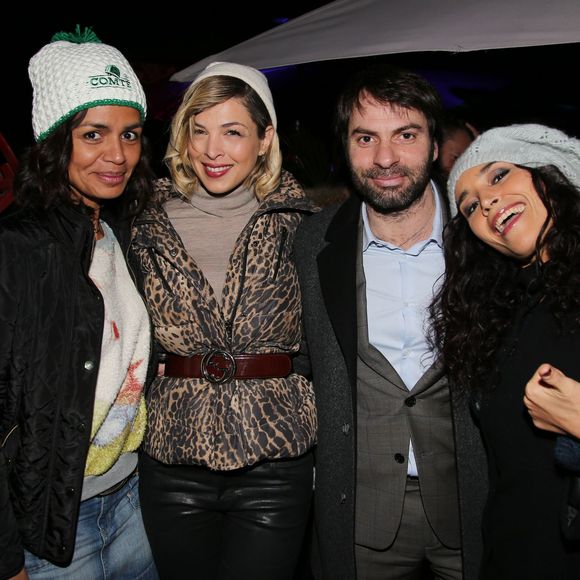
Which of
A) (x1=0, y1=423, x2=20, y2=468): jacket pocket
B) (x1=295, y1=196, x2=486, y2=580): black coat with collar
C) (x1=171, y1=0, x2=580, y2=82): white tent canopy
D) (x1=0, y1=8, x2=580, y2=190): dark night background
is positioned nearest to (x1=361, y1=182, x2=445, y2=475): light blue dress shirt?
(x1=295, y1=196, x2=486, y2=580): black coat with collar

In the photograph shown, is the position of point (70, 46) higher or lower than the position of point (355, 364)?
higher

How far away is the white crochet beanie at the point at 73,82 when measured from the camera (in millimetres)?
2219

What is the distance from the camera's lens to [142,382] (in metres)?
2.39

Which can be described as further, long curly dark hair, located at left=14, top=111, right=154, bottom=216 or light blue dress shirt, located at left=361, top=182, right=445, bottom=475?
light blue dress shirt, located at left=361, top=182, right=445, bottom=475

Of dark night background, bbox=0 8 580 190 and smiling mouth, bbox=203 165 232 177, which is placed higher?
dark night background, bbox=0 8 580 190

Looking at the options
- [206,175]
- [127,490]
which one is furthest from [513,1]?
[127,490]

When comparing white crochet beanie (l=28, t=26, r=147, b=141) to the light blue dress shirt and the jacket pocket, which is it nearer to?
the jacket pocket

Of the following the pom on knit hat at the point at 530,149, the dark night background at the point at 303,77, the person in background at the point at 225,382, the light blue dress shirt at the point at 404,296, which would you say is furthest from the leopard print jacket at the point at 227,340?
the dark night background at the point at 303,77

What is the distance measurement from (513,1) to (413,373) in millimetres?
2086

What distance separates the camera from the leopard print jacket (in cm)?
245

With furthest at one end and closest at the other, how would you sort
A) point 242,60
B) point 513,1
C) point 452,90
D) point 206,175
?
point 452,90, point 242,60, point 513,1, point 206,175

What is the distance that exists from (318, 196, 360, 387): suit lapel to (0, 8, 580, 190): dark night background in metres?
2.54

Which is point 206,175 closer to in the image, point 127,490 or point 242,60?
point 127,490

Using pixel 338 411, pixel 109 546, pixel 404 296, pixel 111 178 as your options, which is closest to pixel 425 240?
pixel 404 296
